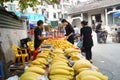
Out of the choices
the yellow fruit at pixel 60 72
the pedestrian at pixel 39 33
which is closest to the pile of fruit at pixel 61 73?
the yellow fruit at pixel 60 72

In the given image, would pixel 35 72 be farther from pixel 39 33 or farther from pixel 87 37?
pixel 87 37

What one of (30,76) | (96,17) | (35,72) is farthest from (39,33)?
(96,17)

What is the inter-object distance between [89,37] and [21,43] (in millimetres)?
6915

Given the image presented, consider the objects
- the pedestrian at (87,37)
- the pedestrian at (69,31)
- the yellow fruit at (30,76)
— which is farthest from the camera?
the pedestrian at (69,31)

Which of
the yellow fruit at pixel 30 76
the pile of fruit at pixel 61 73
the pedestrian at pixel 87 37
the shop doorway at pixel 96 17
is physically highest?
the yellow fruit at pixel 30 76

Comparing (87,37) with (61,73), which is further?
(87,37)

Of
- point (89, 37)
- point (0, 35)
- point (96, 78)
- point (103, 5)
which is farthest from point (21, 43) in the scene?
point (103, 5)

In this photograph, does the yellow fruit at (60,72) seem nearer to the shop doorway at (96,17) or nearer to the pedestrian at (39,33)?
the pedestrian at (39,33)

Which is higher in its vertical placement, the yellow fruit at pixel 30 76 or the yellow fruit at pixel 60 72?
the yellow fruit at pixel 30 76

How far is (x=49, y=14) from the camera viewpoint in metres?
56.9

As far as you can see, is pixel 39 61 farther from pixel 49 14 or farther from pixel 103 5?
pixel 49 14

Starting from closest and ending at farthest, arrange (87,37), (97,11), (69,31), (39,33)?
(39,33)
(87,37)
(69,31)
(97,11)

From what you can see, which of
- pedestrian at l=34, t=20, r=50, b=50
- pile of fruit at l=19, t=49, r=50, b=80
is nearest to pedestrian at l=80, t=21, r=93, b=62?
pedestrian at l=34, t=20, r=50, b=50

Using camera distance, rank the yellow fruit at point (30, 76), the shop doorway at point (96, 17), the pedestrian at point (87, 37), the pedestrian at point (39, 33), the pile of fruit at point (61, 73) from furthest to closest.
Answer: the shop doorway at point (96, 17) → the pedestrian at point (87, 37) → the pedestrian at point (39, 33) → the pile of fruit at point (61, 73) → the yellow fruit at point (30, 76)
